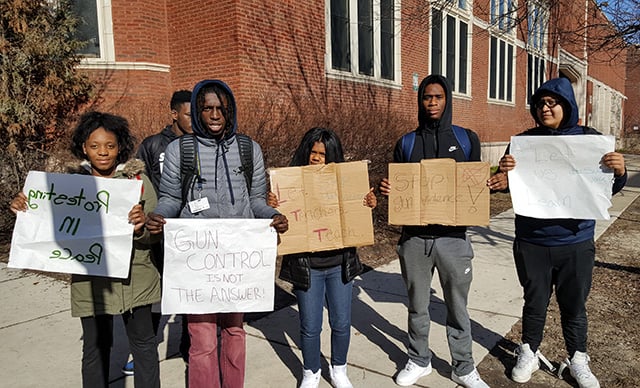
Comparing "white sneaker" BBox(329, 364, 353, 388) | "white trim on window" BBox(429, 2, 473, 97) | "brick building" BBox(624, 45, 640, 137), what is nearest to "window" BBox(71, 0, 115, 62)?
"white sneaker" BBox(329, 364, 353, 388)

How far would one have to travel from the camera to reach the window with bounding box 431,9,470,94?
16828 mm

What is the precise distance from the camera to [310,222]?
117 inches

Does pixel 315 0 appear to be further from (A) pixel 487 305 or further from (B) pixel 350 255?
(B) pixel 350 255

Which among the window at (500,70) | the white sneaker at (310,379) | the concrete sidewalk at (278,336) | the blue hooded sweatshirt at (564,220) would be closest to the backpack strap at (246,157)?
the white sneaker at (310,379)

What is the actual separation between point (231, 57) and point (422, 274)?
7.39m

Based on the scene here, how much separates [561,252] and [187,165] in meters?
2.31

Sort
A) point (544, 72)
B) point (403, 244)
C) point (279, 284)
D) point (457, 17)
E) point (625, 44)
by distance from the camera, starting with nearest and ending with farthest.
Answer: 1. point (403, 244)
2. point (279, 284)
3. point (625, 44)
4. point (457, 17)
5. point (544, 72)

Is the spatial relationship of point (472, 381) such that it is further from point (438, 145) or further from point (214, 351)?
point (214, 351)

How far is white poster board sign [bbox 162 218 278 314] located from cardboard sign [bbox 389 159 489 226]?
91cm

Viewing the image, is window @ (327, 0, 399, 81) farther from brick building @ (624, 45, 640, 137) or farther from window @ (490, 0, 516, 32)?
brick building @ (624, 45, 640, 137)

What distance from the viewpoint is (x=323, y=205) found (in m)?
3.00

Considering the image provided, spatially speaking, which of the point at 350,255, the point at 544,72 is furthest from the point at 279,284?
the point at 544,72

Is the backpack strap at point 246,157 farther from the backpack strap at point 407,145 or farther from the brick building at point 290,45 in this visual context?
the brick building at point 290,45

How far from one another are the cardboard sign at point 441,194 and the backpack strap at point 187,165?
1257 mm
